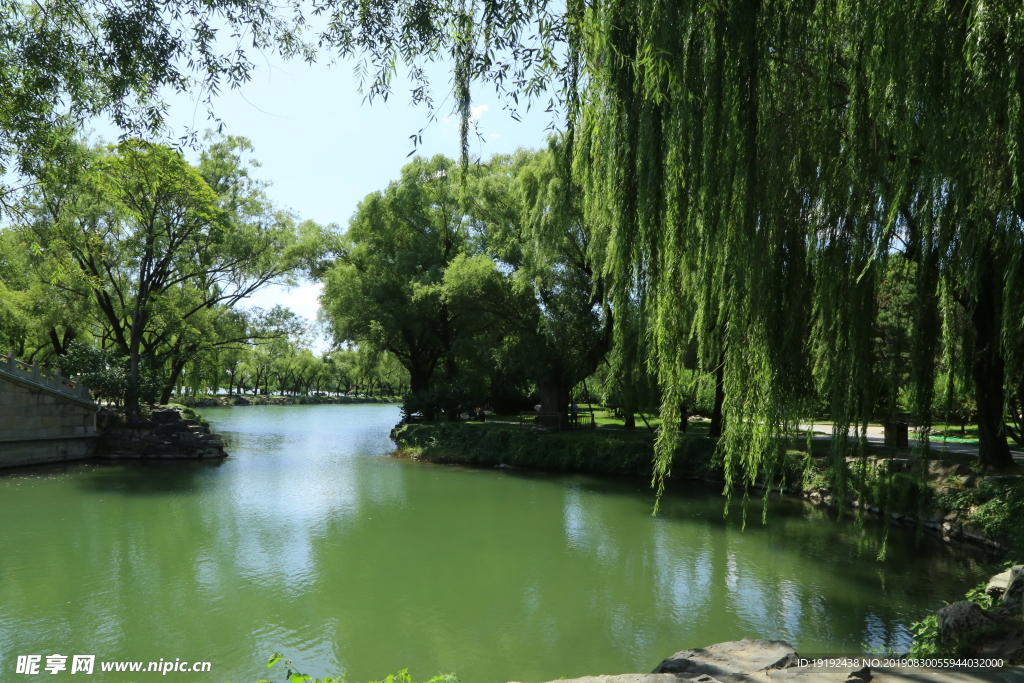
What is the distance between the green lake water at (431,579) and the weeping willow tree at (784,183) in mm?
1514

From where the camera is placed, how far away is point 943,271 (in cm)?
365

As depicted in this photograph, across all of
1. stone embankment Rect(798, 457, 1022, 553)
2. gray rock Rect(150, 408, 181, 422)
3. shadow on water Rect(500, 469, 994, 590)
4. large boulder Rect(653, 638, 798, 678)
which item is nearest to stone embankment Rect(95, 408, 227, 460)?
gray rock Rect(150, 408, 181, 422)

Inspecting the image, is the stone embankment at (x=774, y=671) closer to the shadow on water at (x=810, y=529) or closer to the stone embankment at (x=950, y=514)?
the shadow on water at (x=810, y=529)

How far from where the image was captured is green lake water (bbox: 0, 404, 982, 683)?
593 centimetres

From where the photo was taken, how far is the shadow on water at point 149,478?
14211mm

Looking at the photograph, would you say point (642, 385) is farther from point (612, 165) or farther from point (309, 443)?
point (309, 443)

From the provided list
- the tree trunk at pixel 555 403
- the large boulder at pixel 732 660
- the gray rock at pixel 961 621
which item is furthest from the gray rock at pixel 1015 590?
the tree trunk at pixel 555 403

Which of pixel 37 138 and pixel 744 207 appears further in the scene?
pixel 37 138

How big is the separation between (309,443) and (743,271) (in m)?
23.7

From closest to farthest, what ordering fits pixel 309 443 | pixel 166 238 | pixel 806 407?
pixel 806 407, pixel 166 238, pixel 309 443

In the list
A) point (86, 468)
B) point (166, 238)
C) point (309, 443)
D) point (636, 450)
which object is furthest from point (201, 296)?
point (636, 450)

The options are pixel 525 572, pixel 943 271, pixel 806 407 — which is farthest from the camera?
pixel 525 572

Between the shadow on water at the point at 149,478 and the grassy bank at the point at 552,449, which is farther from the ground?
the grassy bank at the point at 552,449

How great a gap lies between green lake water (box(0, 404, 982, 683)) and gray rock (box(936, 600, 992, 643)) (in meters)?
0.77
